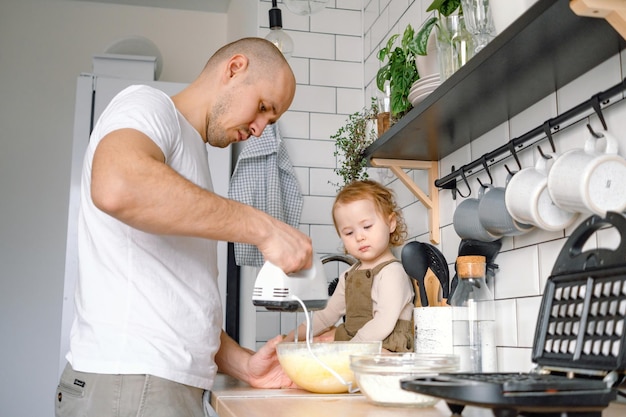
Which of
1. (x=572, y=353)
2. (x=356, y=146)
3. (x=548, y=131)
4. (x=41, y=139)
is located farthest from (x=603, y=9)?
(x=41, y=139)

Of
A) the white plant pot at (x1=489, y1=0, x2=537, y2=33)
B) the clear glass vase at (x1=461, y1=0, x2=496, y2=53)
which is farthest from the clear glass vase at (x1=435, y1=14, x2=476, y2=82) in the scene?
the white plant pot at (x1=489, y1=0, x2=537, y2=33)

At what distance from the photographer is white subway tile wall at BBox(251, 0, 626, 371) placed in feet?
4.08

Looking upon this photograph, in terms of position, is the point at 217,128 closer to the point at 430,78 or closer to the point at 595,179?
the point at 430,78

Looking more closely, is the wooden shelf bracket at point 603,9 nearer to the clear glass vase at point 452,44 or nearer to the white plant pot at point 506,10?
the white plant pot at point 506,10

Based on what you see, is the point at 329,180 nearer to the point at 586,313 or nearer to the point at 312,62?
the point at 312,62

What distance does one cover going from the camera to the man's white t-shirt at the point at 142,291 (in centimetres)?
117

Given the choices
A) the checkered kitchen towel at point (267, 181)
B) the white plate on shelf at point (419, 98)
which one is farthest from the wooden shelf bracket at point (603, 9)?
the checkered kitchen towel at point (267, 181)

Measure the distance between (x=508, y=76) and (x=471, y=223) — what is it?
0.33 metres

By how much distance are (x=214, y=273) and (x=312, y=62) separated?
4.49ft

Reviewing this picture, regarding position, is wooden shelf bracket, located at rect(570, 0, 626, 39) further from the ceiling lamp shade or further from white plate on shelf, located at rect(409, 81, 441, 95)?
the ceiling lamp shade

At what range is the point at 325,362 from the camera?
1.26 metres

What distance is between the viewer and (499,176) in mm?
1493

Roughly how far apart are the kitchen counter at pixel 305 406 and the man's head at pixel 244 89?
0.52m

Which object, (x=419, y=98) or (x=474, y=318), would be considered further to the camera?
(x=419, y=98)
